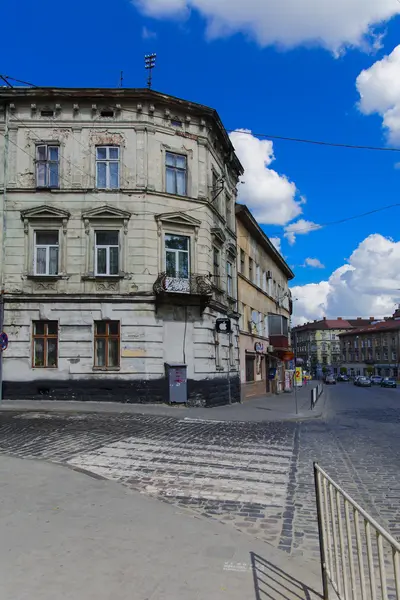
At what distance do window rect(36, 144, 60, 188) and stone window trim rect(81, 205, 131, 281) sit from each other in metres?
2.14

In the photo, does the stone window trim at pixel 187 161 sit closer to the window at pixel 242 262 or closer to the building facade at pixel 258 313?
the building facade at pixel 258 313

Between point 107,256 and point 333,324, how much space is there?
135 m

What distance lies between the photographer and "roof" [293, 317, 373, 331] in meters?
145

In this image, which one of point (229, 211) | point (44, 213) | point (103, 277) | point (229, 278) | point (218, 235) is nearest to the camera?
point (103, 277)

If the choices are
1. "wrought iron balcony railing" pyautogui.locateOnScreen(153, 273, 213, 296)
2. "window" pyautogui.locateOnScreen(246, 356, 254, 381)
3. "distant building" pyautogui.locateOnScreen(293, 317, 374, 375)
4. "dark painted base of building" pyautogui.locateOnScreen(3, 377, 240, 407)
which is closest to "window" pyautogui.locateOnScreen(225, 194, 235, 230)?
"wrought iron balcony railing" pyautogui.locateOnScreen(153, 273, 213, 296)

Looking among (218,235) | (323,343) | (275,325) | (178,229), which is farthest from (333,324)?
(178,229)

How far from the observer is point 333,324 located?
147750 millimetres

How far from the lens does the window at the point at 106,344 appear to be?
2005 centimetres

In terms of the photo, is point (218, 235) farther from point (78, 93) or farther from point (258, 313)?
point (258, 313)

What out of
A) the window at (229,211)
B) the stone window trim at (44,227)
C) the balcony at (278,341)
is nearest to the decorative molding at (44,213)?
the stone window trim at (44,227)

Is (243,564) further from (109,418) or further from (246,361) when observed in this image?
(246,361)

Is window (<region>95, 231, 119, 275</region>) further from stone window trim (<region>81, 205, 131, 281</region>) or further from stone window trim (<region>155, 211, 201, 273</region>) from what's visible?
stone window trim (<region>155, 211, 201, 273</region>)

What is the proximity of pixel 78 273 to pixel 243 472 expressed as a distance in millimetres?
14058

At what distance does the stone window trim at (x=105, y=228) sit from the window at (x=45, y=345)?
2.54 metres
